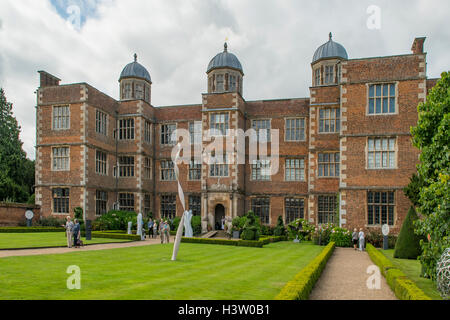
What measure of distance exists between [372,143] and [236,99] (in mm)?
10456

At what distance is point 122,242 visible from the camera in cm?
2230

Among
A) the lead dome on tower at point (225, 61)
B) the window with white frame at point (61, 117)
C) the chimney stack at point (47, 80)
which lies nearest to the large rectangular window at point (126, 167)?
the window with white frame at point (61, 117)

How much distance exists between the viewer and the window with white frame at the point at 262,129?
3219cm

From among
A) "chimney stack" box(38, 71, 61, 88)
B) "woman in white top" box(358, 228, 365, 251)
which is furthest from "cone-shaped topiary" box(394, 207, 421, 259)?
"chimney stack" box(38, 71, 61, 88)

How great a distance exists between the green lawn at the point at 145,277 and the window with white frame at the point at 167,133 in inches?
785

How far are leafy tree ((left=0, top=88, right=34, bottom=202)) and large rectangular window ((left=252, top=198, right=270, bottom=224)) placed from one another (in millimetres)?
20062

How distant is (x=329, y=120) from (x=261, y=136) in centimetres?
534

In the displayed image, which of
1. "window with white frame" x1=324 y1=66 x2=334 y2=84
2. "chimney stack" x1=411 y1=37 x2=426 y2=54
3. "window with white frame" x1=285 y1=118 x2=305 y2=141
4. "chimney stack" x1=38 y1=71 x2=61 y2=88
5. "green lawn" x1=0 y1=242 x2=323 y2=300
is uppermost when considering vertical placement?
"window with white frame" x1=324 y1=66 x2=334 y2=84

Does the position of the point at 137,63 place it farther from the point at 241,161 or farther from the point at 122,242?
the point at 122,242

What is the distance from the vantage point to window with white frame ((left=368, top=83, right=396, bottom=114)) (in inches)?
968

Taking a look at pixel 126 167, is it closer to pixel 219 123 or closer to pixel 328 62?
pixel 219 123

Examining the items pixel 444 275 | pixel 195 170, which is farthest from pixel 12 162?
pixel 444 275

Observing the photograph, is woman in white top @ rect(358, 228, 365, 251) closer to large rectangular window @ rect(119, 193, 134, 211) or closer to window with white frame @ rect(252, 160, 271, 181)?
window with white frame @ rect(252, 160, 271, 181)

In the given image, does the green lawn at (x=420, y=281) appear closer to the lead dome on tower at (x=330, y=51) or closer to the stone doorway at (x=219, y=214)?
the stone doorway at (x=219, y=214)
